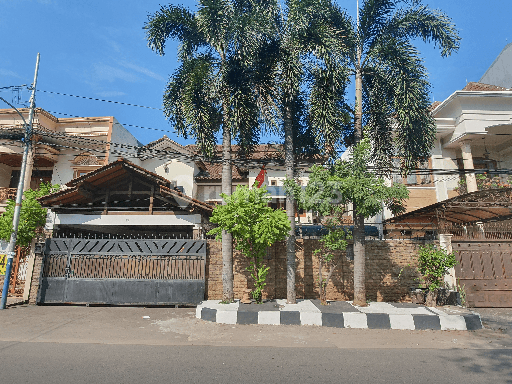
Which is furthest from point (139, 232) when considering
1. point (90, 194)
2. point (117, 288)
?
point (117, 288)

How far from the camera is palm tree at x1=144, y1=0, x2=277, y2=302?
10016 millimetres

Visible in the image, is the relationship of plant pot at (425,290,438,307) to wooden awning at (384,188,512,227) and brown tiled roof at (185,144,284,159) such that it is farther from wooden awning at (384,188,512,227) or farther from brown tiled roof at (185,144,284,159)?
brown tiled roof at (185,144,284,159)

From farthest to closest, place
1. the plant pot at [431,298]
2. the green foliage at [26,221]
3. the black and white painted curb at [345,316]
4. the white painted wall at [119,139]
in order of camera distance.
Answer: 1. the white painted wall at [119,139]
2. the green foliage at [26,221]
3. the plant pot at [431,298]
4. the black and white painted curb at [345,316]

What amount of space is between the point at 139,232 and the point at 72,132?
940 cm

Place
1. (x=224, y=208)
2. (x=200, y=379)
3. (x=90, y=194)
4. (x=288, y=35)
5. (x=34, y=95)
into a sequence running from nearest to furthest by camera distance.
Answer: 1. (x=200, y=379)
2. (x=224, y=208)
3. (x=288, y=35)
4. (x=34, y=95)
5. (x=90, y=194)

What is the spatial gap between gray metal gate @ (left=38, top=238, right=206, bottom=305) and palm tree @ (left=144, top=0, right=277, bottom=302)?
4.40 ft

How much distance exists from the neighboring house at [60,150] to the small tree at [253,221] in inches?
508

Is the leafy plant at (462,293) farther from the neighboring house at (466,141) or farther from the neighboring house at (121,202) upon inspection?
the neighboring house at (121,202)

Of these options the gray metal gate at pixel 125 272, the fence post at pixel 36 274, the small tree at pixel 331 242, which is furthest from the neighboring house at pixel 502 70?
the fence post at pixel 36 274

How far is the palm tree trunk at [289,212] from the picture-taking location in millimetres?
9713

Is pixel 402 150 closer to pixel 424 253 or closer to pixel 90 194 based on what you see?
pixel 424 253

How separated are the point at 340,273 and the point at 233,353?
586 centimetres

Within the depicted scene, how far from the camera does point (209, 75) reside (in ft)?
34.2

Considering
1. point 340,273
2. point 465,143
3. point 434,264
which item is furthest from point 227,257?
point 465,143
